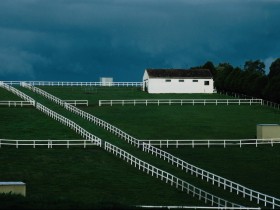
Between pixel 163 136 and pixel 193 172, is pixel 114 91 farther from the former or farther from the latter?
pixel 193 172

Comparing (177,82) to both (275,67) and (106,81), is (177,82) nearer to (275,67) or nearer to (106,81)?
(106,81)

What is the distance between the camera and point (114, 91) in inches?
4845

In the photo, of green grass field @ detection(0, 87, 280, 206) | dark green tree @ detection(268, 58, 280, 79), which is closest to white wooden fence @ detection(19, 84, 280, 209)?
green grass field @ detection(0, 87, 280, 206)

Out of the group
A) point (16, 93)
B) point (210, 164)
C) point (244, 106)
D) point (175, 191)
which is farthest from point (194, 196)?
point (16, 93)

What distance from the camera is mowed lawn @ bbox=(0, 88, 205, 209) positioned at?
43.5 meters

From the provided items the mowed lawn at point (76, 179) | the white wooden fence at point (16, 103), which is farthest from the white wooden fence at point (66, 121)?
the white wooden fence at point (16, 103)

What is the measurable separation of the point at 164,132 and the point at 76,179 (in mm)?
26667

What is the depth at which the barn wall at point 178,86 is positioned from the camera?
396 feet

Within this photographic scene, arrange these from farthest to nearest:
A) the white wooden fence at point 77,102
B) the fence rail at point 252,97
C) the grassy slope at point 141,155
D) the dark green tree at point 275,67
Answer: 1. the dark green tree at point 275,67
2. the fence rail at point 252,97
3. the white wooden fence at point 77,102
4. the grassy slope at point 141,155

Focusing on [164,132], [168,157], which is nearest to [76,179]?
[168,157]

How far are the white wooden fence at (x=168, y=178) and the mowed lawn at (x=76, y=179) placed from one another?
1.63 ft

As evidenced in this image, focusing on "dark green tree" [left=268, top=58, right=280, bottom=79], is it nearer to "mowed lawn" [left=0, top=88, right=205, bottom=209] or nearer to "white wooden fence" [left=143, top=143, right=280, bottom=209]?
"mowed lawn" [left=0, top=88, right=205, bottom=209]

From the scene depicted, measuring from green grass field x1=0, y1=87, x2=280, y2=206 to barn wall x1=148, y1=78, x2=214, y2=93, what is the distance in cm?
251

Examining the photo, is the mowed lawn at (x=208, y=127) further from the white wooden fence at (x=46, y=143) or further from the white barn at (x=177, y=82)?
the white wooden fence at (x=46, y=143)
